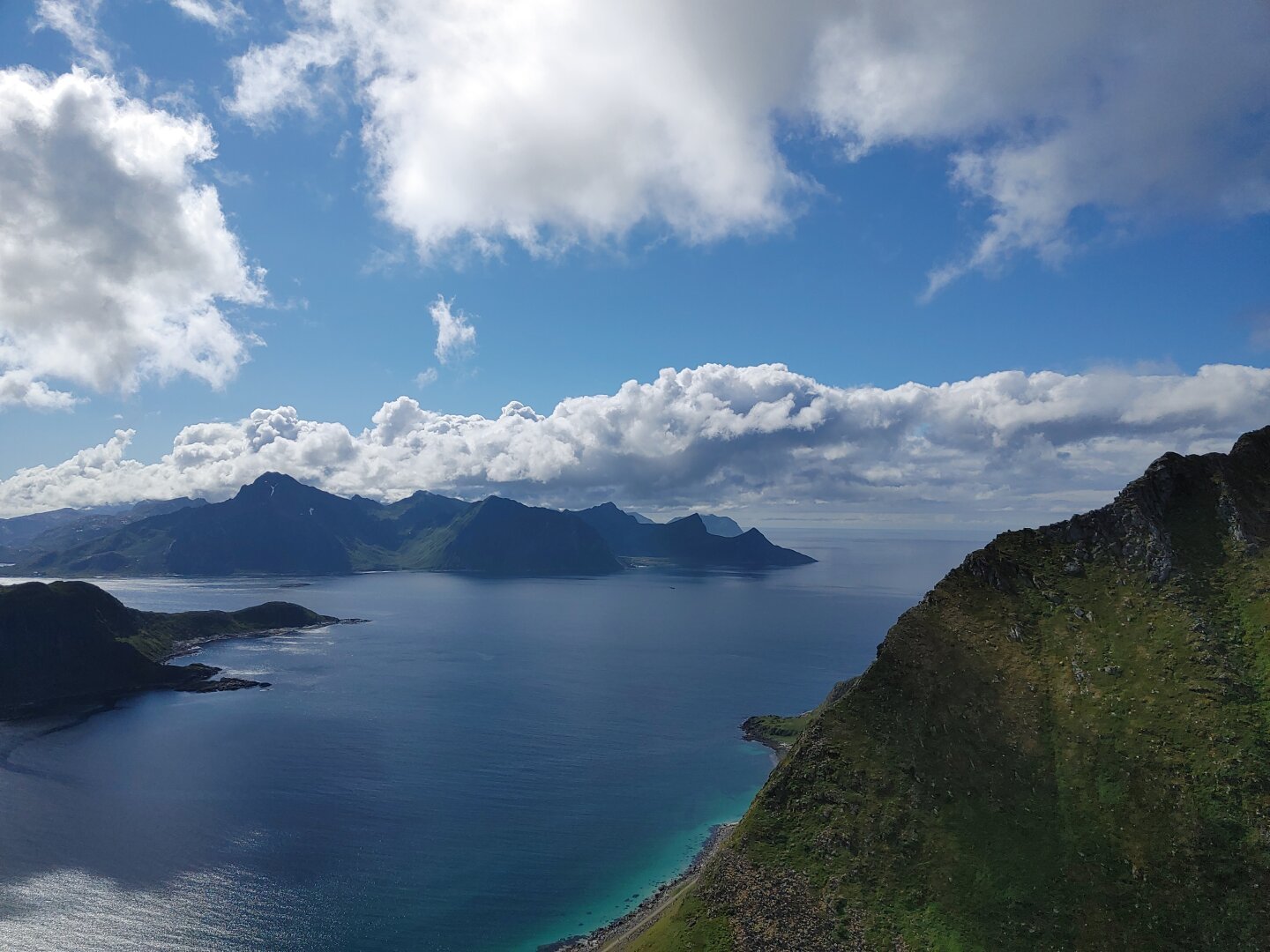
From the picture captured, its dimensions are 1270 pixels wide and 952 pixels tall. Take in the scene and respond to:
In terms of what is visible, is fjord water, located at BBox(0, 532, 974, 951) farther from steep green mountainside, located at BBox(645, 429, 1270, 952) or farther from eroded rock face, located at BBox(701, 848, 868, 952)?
steep green mountainside, located at BBox(645, 429, 1270, 952)

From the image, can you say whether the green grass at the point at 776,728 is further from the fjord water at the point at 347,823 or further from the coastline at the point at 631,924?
the coastline at the point at 631,924

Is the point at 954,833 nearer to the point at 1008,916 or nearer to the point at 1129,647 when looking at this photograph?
Result: the point at 1008,916

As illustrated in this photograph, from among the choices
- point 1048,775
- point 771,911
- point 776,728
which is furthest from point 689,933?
point 776,728

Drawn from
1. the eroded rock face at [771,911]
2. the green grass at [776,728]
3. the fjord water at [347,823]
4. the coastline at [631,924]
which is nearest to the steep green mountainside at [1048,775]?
the eroded rock face at [771,911]

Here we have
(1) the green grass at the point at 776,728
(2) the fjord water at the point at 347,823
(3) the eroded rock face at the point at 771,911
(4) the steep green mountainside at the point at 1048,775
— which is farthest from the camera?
(1) the green grass at the point at 776,728

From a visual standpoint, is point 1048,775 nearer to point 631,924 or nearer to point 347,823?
point 631,924

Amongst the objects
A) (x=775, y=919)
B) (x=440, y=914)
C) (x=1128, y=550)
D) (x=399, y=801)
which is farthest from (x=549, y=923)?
(x=1128, y=550)

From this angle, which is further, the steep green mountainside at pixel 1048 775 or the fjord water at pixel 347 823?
the fjord water at pixel 347 823

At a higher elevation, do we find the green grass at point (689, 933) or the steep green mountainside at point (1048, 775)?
the steep green mountainside at point (1048, 775)
